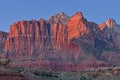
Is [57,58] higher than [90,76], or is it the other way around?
[57,58]

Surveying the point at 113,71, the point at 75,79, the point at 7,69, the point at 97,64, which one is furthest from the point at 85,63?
the point at 7,69

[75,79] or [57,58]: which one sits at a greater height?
[57,58]

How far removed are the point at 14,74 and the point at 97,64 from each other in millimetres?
127722

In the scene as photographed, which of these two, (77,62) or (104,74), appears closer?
(104,74)

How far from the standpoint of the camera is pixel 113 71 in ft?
350

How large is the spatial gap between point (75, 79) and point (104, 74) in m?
16.0

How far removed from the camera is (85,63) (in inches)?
7229

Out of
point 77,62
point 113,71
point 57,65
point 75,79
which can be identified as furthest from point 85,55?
point 75,79

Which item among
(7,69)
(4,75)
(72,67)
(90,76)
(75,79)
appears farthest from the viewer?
(72,67)

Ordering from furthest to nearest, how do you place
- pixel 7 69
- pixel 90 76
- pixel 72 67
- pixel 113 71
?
1. pixel 72 67
2. pixel 113 71
3. pixel 90 76
4. pixel 7 69

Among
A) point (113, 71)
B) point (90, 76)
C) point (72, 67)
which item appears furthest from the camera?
point (72, 67)

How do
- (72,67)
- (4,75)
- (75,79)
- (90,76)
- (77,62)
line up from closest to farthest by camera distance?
(4,75) < (75,79) < (90,76) < (72,67) < (77,62)

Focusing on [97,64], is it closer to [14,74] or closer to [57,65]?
[57,65]

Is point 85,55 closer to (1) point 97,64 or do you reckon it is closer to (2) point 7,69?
(1) point 97,64
